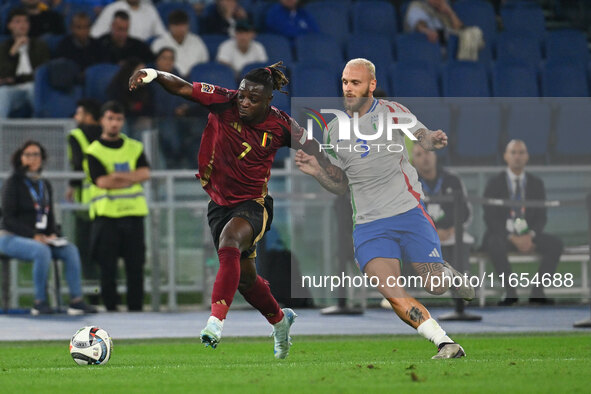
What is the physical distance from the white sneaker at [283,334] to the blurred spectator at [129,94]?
5.92 meters

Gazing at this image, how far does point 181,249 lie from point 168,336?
2.46 meters

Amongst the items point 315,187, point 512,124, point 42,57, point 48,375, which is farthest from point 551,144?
point 42,57

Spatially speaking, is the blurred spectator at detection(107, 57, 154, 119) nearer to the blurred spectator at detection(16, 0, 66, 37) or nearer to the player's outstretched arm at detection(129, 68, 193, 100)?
the blurred spectator at detection(16, 0, 66, 37)

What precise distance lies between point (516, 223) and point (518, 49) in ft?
17.9

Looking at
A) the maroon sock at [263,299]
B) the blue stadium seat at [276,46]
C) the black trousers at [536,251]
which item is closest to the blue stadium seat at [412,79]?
the blue stadium seat at [276,46]

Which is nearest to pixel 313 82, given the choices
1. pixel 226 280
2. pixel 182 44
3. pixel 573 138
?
pixel 182 44

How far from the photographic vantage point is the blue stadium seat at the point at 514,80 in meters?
14.7

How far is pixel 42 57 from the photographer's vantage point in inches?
559

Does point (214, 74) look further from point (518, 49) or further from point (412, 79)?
point (518, 49)

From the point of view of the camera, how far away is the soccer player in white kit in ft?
25.5

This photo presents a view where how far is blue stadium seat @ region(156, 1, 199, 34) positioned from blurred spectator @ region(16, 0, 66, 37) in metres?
1.57

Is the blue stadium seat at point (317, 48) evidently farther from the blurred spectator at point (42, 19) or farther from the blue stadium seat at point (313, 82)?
the blurred spectator at point (42, 19)

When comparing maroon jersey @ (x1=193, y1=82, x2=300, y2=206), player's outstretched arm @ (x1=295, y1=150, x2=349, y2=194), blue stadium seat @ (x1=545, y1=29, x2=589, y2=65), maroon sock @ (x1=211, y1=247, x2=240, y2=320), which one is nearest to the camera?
maroon sock @ (x1=211, y1=247, x2=240, y2=320)

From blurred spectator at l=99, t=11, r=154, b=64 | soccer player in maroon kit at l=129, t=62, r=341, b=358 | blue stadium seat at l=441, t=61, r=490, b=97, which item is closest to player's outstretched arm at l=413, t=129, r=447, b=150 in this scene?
soccer player in maroon kit at l=129, t=62, r=341, b=358
